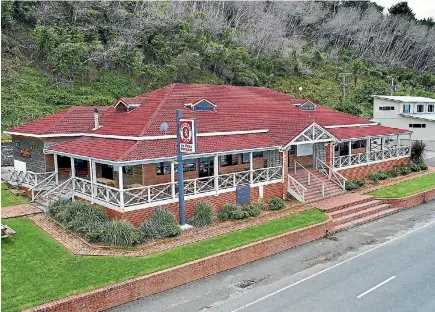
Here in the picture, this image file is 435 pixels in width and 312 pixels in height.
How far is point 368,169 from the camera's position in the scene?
28.8 m

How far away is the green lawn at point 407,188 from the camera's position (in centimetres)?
2452

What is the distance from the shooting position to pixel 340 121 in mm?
30953

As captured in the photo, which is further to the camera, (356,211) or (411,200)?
(411,200)

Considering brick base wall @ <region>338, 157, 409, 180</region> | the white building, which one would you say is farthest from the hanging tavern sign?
the white building

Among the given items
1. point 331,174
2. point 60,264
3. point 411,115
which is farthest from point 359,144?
point 60,264

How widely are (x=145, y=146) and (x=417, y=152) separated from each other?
23.3m

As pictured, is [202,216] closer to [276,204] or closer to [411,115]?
[276,204]

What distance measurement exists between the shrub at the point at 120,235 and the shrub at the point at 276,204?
7437mm

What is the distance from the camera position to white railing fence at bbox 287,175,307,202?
2251 centimetres

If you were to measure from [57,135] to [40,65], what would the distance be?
71.0ft

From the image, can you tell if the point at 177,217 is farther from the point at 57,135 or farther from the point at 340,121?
the point at 340,121

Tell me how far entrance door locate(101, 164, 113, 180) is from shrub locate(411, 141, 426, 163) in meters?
23.4

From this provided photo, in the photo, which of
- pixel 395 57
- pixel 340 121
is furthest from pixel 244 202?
pixel 395 57

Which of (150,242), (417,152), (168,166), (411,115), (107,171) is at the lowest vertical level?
(150,242)
